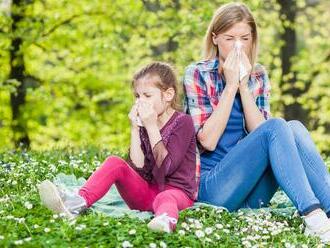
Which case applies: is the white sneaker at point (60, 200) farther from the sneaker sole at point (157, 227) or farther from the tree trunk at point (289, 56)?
the tree trunk at point (289, 56)

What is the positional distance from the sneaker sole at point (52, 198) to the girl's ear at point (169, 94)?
1238mm

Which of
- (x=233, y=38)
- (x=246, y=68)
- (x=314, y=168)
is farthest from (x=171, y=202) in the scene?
(x=233, y=38)

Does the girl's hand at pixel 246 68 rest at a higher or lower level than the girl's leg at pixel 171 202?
higher

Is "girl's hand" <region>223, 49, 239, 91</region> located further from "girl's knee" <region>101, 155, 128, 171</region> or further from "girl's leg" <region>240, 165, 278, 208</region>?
"girl's knee" <region>101, 155, 128, 171</region>

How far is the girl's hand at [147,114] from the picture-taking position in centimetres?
535

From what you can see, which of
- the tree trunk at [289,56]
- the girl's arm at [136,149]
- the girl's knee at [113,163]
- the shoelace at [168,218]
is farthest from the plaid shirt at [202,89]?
the tree trunk at [289,56]

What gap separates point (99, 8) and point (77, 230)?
1241 centimetres

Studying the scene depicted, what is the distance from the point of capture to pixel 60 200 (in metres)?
4.79

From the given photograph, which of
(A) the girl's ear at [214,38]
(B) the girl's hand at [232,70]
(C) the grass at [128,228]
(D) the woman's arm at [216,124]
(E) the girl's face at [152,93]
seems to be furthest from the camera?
(A) the girl's ear at [214,38]

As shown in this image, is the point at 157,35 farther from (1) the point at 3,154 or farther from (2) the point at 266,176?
(2) the point at 266,176

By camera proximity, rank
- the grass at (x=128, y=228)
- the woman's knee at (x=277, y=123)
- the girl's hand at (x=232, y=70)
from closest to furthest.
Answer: the grass at (x=128, y=228), the woman's knee at (x=277, y=123), the girl's hand at (x=232, y=70)

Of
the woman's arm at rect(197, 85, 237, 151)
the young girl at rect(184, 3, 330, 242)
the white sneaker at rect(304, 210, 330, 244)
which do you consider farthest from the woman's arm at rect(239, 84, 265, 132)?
the white sneaker at rect(304, 210, 330, 244)

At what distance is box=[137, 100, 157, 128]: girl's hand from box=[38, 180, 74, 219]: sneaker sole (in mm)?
918

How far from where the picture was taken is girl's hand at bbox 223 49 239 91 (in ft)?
19.3
